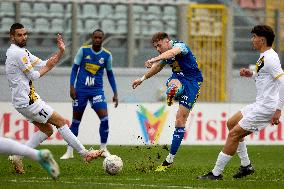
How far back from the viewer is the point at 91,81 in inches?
A: 645

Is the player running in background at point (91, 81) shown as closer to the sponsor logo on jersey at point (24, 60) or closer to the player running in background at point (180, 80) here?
the player running in background at point (180, 80)

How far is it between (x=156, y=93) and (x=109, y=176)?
11113 mm

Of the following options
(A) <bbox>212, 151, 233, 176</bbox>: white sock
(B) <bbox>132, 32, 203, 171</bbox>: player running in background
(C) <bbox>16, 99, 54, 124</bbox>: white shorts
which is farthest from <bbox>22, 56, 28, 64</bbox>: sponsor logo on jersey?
(A) <bbox>212, 151, 233, 176</bbox>: white sock

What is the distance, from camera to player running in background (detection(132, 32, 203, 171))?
43.1ft

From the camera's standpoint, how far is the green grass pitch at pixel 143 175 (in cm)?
1047

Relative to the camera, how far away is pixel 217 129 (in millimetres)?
20844

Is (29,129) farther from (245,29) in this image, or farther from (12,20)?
(245,29)

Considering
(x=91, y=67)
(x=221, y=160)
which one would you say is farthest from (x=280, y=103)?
(x=91, y=67)

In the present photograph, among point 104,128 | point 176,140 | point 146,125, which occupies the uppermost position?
point 176,140

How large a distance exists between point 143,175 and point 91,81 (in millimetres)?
4683

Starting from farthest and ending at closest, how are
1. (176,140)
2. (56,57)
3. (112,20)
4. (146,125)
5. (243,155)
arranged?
(112,20), (146,125), (176,140), (243,155), (56,57)

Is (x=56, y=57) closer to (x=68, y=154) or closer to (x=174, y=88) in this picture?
(x=174, y=88)

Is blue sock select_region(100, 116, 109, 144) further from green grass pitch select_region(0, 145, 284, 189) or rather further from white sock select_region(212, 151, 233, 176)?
white sock select_region(212, 151, 233, 176)

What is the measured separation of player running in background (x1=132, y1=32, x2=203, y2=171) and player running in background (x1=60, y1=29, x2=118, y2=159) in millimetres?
2884
